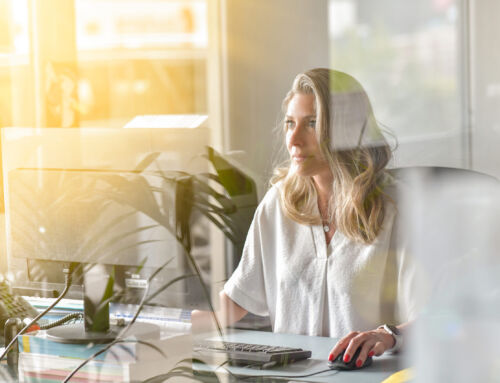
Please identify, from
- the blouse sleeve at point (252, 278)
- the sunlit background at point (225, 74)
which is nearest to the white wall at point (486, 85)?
the sunlit background at point (225, 74)

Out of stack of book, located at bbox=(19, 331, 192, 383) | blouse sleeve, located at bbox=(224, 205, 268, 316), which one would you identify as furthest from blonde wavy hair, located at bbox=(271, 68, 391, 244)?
stack of book, located at bbox=(19, 331, 192, 383)

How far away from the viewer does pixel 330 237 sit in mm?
843

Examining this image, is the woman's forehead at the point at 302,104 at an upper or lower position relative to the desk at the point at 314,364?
upper

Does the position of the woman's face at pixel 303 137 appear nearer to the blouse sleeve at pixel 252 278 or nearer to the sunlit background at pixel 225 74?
the sunlit background at pixel 225 74

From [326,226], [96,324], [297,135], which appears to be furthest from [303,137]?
[96,324]

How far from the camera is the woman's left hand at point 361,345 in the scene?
2.49ft

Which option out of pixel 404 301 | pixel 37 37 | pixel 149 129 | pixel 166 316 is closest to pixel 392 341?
pixel 404 301

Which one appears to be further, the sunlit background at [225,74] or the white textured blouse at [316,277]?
the white textured blouse at [316,277]

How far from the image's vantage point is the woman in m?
0.76

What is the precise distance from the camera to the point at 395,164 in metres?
0.75

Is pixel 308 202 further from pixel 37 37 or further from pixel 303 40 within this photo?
pixel 37 37

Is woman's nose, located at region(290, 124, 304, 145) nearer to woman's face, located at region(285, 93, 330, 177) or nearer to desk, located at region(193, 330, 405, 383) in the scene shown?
woman's face, located at region(285, 93, 330, 177)

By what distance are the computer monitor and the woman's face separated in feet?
0.53

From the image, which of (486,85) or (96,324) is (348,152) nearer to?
(486,85)
